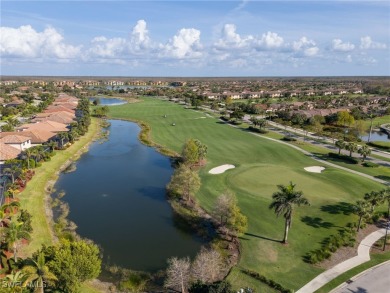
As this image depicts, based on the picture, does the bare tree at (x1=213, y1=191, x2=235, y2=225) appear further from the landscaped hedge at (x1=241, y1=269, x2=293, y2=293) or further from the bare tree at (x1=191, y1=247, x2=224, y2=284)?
the landscaped hedge at (x1=241, y1=269, x2=293, y2=293)

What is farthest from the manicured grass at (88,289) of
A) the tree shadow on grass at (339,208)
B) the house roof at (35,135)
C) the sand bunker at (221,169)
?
the house roof at (35,135)

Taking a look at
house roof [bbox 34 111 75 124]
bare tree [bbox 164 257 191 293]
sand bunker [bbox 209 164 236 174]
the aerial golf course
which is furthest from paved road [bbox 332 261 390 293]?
house roof [bbox 34 111 75 124]

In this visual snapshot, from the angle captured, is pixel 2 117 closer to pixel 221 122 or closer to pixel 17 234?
pixel 221 122

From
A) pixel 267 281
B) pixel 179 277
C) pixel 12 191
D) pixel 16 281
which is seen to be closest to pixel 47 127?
pixel 12 191

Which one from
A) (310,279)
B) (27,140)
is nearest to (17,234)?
(310,279)

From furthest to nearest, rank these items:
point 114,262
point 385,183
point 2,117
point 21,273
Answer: point 2,117 → point 385,183 → point 114,262 → point 21,273

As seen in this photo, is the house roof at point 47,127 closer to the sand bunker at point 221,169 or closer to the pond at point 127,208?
the pond at point 127,208

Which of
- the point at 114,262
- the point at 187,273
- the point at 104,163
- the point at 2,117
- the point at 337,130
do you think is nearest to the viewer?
the point at 187,273

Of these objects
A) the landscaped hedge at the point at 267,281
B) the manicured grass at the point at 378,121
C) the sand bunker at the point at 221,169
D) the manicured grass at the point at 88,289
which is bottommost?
the manicured grass at the point at 88,289
